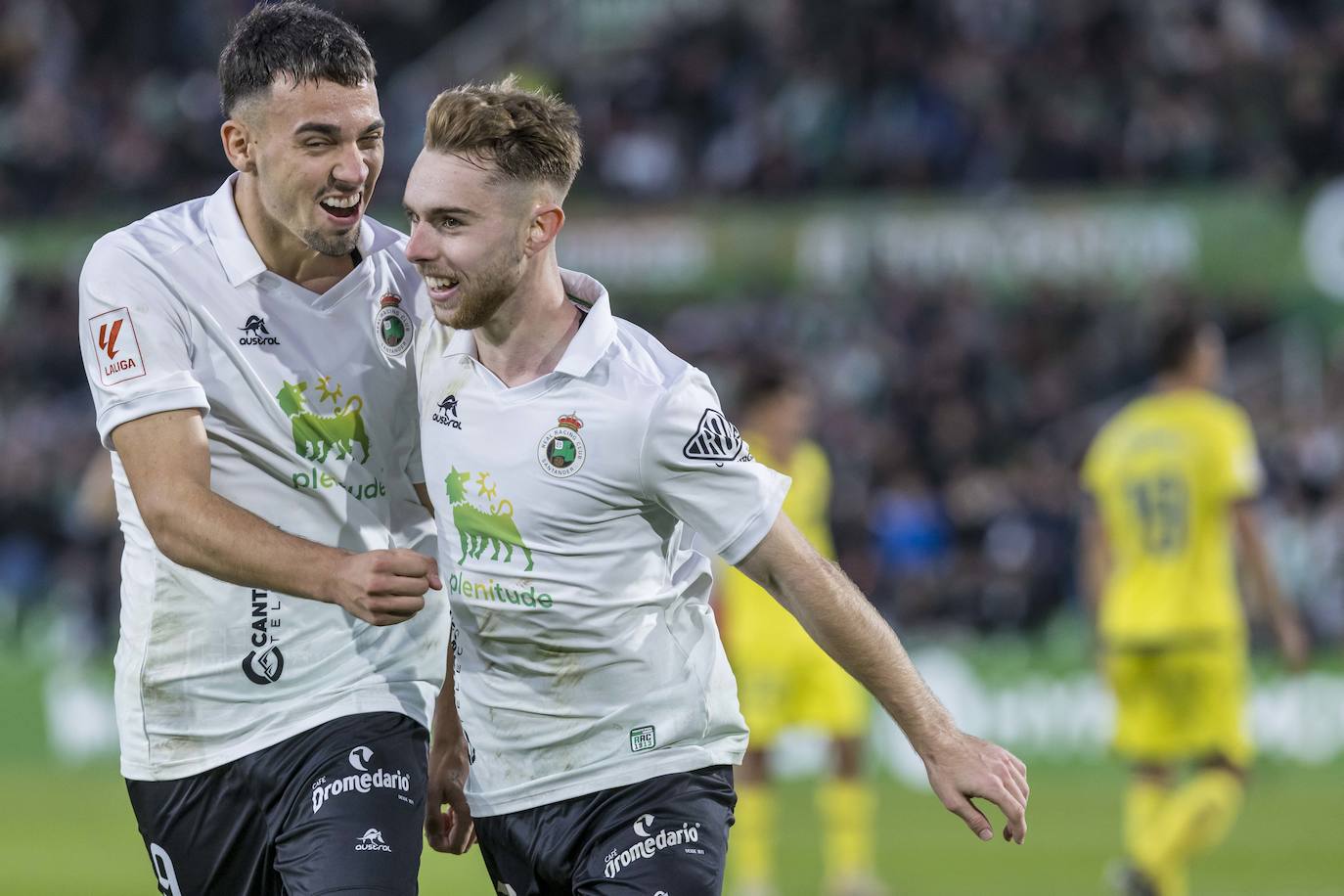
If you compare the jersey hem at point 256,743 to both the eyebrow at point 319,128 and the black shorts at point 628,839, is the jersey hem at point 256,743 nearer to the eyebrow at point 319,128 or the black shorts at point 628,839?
the black shorts at point 628,839

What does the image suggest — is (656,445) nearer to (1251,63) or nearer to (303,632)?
(303,632)

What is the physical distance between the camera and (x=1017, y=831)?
3.61 m

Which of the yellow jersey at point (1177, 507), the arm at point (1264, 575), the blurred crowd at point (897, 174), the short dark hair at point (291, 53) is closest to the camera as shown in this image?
the short dark hair at point (291, 53)

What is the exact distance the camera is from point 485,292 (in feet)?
12.5

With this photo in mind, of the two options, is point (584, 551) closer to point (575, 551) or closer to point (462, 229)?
point (575, 551)

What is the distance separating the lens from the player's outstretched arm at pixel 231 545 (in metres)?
3.49

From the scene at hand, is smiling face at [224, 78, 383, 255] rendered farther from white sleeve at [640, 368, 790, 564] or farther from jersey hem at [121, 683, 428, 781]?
jersey hem at [121, 683, 428, 781]

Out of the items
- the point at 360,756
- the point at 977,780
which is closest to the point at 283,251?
the point at 360,756

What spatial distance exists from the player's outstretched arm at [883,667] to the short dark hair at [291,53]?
129cm

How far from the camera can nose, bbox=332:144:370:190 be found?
395cm

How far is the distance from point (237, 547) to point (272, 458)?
446 millimetres

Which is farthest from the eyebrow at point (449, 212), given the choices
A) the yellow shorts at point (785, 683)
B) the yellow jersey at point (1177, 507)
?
the yellow shorts at point (785, 683)

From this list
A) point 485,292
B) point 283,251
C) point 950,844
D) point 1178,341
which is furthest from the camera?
point 950,844

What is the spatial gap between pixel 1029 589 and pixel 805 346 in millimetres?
5505
